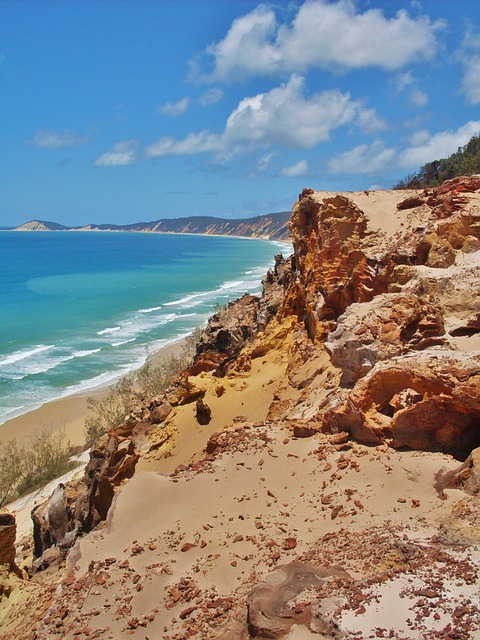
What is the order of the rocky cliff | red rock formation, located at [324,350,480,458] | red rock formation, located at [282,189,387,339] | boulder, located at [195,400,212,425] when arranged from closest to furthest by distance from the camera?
the rocky cliff → red rock formation, located at [324,350,480,458] → red rock formation, located at [282,189,387,339] → boulder, located at [195,400,212,425]

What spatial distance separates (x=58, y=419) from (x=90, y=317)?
92.9ft

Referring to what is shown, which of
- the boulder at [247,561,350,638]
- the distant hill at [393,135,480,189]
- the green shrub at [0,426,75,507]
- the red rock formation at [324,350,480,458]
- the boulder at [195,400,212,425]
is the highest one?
the distant hill at [393,135,480,189]

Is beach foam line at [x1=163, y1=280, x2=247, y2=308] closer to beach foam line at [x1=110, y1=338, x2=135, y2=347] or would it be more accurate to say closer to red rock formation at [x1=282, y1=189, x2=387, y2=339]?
beach foam line at [x1=110, y1=338, x2=135, y2=347]

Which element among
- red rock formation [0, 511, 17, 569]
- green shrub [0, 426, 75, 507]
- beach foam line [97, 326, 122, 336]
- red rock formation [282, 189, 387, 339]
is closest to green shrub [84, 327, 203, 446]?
green shrub [0, 426, 75, 507]

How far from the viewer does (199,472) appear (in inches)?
385

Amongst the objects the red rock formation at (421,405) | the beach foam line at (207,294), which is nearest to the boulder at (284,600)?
the red rock formation at (421,405)

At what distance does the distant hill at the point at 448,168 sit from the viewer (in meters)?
48.6

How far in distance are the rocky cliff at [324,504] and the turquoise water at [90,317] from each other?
21.1 meters

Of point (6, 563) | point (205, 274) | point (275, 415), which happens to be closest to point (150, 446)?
point (275, 415)

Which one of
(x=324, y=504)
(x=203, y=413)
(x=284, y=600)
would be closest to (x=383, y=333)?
(x=324, y=504)

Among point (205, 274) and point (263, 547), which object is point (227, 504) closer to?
point (263, 547)

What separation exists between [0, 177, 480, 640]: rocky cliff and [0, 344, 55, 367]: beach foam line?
26.8 meters

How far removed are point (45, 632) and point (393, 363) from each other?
6125 mm

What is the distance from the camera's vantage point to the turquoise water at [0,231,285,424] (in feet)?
115
